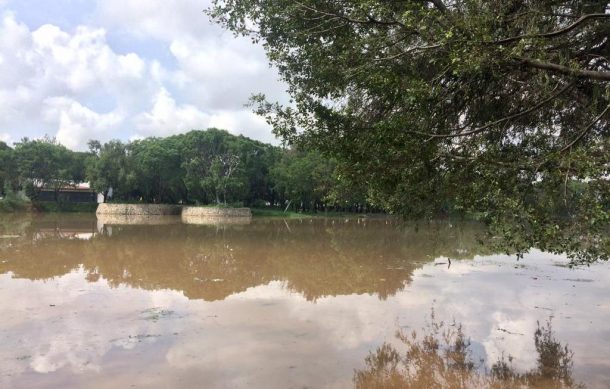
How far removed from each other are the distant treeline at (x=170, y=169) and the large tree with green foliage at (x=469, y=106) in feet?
150

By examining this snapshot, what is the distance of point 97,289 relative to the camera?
1309 cm

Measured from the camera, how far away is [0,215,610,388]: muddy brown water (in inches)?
280

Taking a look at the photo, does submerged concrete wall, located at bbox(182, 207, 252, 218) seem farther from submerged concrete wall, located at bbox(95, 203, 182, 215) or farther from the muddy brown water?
the muddy brown water

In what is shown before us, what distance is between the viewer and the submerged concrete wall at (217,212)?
2156 inches

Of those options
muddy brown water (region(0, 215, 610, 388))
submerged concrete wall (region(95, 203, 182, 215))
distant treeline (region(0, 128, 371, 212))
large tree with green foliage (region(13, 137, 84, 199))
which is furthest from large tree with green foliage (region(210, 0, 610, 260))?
large tree with green foliage (region(13, 137, 84, 199))

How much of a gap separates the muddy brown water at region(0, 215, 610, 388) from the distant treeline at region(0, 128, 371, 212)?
122 feet

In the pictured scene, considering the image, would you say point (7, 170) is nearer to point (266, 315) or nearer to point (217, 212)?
point (217, 212)

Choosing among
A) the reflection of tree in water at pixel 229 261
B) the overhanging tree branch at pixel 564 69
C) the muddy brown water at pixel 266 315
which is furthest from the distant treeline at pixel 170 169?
the overhanging tree branch at pixel 564 69

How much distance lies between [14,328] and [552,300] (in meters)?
12.5

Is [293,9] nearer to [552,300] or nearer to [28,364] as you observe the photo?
[28,364]

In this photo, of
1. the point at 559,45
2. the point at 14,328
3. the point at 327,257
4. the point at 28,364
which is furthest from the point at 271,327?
the point at 327,257

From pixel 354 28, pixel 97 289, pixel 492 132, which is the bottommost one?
pixel 97 289

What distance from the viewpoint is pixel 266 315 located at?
10602 mm

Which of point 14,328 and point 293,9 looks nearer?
point 293,9
